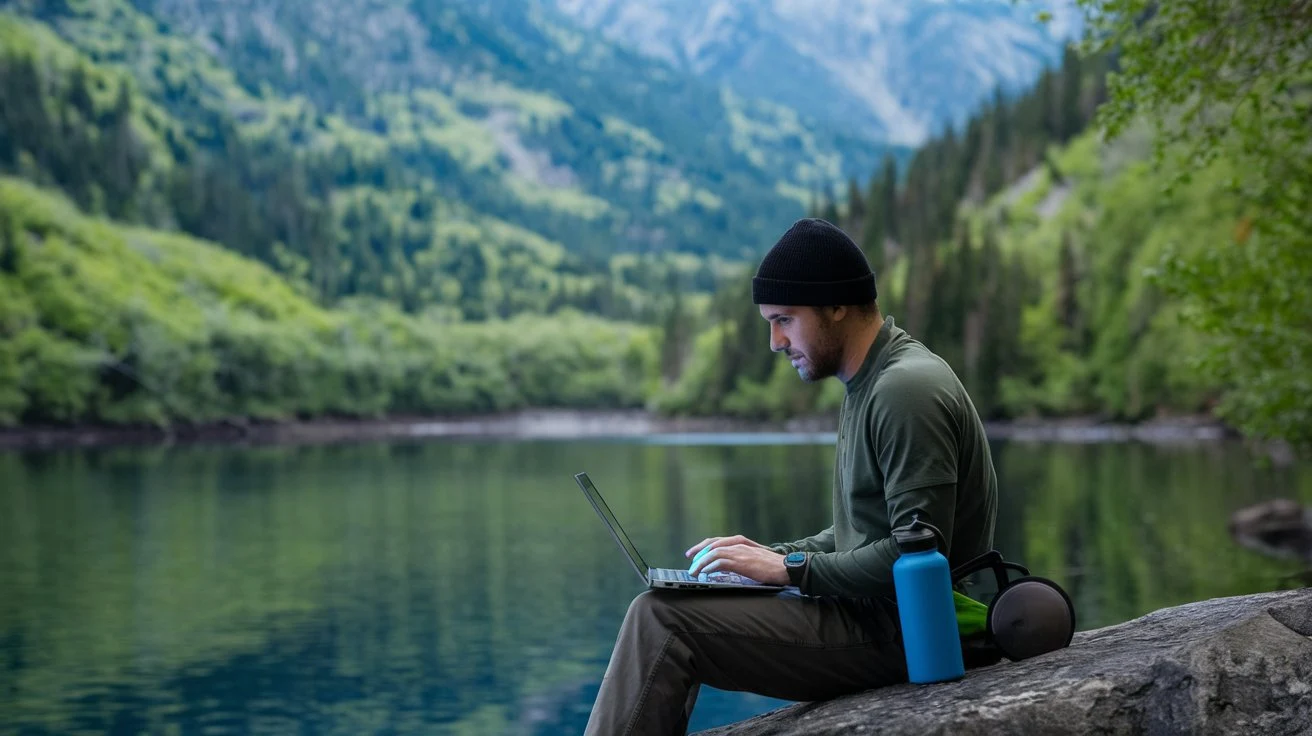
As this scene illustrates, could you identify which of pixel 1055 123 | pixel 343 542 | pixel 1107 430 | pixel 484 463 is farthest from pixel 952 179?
pixel 343 542

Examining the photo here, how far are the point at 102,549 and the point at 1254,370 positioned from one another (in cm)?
3304

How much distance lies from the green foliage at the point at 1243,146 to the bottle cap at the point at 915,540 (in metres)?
10.6

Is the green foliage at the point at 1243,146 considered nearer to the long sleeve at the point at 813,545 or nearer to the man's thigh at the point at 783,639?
the long sleeve at the point at 813,545

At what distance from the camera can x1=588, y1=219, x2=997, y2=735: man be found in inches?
217

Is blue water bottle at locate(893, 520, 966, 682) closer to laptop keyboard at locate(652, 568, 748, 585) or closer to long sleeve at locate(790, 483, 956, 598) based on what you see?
long sleeve at locate(790, 483, 956, 598)

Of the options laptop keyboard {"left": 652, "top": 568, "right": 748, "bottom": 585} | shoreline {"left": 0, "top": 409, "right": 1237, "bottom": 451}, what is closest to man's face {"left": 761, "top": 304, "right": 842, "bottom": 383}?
laptop keyboard {"left": 652, "top": 568, "right": 748, "bottom": 585}

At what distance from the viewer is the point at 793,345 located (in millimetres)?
5977

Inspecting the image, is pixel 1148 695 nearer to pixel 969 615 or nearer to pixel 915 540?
pixel 969 615

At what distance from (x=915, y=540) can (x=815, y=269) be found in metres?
1.22

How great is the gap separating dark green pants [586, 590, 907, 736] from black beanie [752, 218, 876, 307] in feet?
4.32

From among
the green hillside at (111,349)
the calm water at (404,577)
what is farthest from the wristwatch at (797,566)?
the green hillside at (111,349)

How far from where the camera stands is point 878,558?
566 cm

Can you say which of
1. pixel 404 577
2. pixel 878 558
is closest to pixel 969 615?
pixel 878 558

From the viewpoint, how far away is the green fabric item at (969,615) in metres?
5.99
